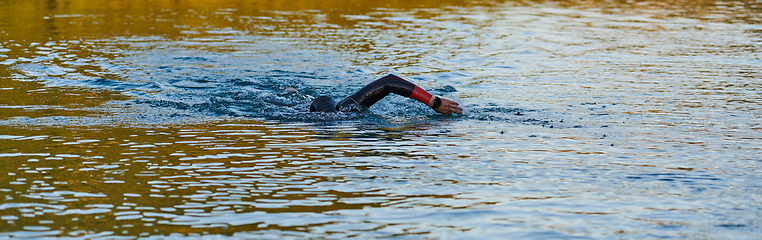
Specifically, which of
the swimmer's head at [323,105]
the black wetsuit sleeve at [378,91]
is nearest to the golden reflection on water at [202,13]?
the swimmer's head at [323,105]

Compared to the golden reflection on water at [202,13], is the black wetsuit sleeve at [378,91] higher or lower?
higher

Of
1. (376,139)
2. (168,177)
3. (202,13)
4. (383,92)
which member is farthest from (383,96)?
(202,13)

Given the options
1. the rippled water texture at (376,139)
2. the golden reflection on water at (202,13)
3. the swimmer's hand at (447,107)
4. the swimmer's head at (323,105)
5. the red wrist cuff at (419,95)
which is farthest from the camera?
the golden reflection on water at (202,13)

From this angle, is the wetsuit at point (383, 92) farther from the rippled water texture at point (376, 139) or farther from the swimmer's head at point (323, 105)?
the rippled water texture at point (376, 139)

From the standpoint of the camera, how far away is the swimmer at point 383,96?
10.4m

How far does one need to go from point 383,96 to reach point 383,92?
0.11 m

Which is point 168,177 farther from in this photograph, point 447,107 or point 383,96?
point 447,107

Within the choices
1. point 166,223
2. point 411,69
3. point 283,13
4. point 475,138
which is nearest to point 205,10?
point 283,13

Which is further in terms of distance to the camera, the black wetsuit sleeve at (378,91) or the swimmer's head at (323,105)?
the swimmer's head at (323,105)

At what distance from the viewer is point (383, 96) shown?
10.8 meters

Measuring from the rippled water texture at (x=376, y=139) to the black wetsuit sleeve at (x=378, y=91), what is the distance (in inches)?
12.4

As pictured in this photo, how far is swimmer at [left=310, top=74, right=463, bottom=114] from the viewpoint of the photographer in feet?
34.2

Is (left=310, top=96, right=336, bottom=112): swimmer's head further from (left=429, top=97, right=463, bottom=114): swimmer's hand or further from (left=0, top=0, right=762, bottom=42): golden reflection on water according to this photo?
(left=0, top=0, right=762, bottom=42): golden reflection on water

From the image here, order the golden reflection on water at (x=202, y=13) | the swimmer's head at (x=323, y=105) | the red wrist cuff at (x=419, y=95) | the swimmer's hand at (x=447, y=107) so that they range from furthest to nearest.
→ 1. the golden reflection on water at (x=202, y=13)
2. the swimmer's head at (x=323, y=105)
3. the swimmer's hand at (x=447, y=107)
4. the red wrist cuff at (x=419, y=95)
